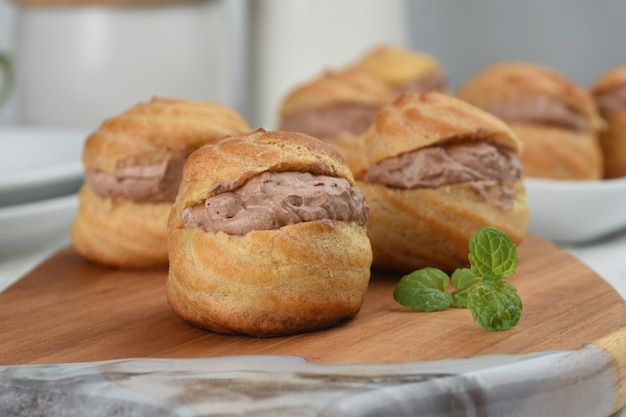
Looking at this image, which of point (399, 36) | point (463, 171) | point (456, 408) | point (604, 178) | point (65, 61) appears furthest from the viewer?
point (399, 36)

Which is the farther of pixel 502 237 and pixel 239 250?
pixel 502 237

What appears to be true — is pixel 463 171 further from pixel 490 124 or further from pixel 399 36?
pixel 399 36

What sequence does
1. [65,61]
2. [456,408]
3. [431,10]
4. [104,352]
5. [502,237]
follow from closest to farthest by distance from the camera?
[456,408] → [104,352] → [502,237] → [65,61] → [431,10]

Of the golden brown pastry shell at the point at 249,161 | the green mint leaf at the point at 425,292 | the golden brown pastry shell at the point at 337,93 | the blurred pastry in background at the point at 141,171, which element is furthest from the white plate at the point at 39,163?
the green mint leaf at the point at 425,292

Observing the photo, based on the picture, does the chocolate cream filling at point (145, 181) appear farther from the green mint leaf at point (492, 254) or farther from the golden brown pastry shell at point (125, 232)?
the green mint leaf at point (492, 254)

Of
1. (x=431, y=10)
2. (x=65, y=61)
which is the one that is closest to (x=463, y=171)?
(x=65, y=61)

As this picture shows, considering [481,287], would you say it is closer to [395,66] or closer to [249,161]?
[249,161]
